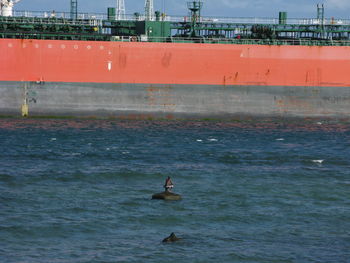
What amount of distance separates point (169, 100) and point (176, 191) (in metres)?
21.4

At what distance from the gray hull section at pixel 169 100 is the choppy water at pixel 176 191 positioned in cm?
363

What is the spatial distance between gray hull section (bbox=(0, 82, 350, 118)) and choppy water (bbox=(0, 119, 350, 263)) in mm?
3629

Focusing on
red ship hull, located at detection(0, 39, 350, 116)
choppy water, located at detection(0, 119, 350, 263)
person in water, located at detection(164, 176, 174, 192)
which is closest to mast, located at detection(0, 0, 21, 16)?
red ship hull, located at detection(0, 39, 350, 116)

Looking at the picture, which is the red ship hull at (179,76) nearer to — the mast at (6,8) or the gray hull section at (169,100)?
the gray hull section at (169,100)

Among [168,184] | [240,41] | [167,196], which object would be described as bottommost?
[167,196]

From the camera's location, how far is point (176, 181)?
27516 mm

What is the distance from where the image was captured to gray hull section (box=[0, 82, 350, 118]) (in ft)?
149

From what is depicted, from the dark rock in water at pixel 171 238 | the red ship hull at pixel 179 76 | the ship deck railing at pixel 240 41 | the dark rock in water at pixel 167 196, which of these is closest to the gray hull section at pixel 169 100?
the red ship hull at pixel 179 76

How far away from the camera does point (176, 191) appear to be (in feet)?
83.7

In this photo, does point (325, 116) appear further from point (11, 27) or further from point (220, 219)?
point (220, 219)

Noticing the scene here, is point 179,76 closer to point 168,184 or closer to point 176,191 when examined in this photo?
point 176,191

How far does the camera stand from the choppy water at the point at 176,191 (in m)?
18.9

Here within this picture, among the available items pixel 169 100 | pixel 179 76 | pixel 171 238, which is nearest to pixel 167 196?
pixel 171 238

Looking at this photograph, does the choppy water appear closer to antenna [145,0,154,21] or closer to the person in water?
the person in water
